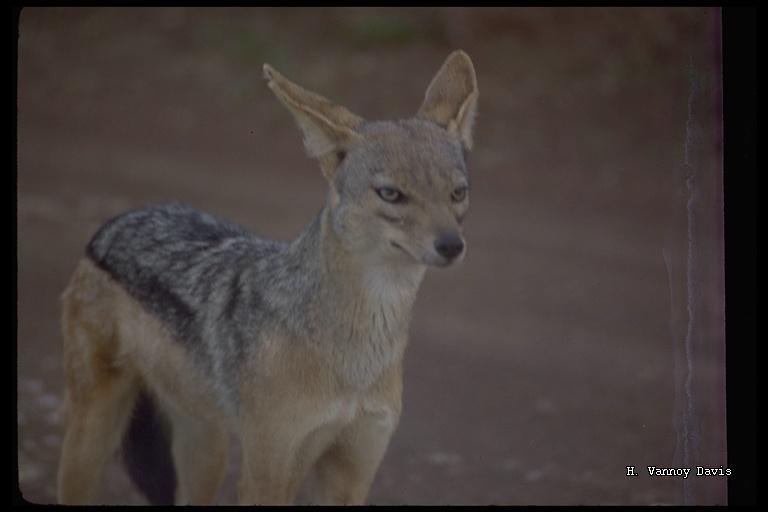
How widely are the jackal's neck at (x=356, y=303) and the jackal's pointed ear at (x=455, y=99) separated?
730 millimetres

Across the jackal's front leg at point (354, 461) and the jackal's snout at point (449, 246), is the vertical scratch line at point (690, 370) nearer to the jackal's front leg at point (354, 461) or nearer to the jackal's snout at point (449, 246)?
the jackal's front leg at point (354, 461)

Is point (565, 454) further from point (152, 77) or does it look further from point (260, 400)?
point (152, 77)

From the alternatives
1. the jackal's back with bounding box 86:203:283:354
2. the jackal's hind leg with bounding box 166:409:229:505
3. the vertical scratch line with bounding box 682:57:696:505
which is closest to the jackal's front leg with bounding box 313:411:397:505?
the jackal's back with bounding box 86:203:283:354

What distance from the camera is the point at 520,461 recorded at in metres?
7.79

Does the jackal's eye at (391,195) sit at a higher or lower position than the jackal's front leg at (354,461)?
higher

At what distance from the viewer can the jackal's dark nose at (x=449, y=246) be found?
15.5 feet

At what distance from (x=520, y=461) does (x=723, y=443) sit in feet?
6.45

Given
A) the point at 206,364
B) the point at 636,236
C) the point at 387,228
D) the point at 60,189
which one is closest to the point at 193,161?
the point at 60,189

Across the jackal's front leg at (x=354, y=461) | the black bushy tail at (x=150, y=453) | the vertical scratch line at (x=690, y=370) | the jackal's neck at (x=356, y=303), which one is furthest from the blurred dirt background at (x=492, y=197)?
the jackal's neck at (x=356, y=303)

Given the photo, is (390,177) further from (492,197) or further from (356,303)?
(492,197)

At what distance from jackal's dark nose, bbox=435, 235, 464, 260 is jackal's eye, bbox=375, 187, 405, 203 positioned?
0.97 feet

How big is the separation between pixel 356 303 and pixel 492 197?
24.4 feet

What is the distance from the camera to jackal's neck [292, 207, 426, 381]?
5.23 meters

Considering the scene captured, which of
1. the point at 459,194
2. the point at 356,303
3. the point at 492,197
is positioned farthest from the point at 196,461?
the point at 492,197
